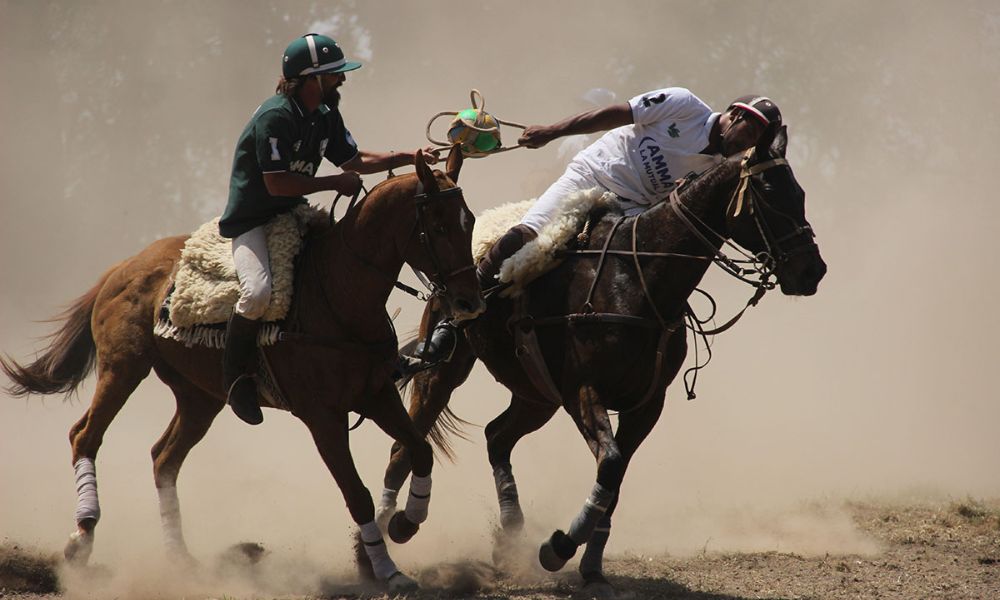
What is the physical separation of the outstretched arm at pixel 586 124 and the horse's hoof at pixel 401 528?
→ 7.57 ft

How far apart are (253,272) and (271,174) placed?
559 mm

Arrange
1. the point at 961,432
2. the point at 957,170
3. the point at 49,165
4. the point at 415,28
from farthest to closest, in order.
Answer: the point at 415,28 < the point at 49,165 < the point at 957,170 < the point at 961,432

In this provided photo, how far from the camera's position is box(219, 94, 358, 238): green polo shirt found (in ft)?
19.9

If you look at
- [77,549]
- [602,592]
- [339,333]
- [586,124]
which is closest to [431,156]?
[586,124]

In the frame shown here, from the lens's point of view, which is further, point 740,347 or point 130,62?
point 130,62

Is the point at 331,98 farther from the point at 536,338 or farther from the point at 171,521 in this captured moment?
the point at 171,521

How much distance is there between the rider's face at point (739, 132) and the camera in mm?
6309

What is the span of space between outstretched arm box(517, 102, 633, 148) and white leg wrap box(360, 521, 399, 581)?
237cm

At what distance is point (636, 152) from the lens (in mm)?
6805

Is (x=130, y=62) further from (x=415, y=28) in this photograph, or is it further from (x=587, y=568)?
(x=587, y=568)

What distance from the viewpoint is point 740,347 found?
14.8 meters

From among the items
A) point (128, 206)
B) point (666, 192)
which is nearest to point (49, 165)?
point (128, 206)

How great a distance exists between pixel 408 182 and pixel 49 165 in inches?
672

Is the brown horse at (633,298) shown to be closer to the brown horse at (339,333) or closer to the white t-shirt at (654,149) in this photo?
the white t-shirt at (654,149)
